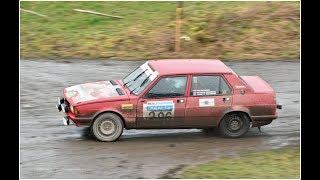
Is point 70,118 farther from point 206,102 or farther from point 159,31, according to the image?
point 159,31

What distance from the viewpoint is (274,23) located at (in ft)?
74.4

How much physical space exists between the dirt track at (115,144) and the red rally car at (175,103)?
374 mm

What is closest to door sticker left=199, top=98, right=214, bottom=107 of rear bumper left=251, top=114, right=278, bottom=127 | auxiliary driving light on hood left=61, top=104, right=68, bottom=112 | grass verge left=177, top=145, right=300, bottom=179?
rear bumper left=251, top=114, right=278, bottom=127

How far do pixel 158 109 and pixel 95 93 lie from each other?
53.8 inches

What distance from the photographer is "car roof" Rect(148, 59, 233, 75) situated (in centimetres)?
1358

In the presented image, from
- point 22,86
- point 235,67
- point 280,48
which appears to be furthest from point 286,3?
point 22,86

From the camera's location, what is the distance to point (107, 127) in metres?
13.4

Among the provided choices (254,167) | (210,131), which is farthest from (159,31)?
(254,167)

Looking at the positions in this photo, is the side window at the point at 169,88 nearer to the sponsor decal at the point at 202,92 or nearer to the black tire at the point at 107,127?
the sponsor decal at the point at 202,92

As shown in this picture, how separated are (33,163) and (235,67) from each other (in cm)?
Result: 891

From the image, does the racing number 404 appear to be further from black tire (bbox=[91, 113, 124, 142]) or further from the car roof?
the car roof

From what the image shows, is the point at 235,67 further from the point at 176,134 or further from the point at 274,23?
the point at 176,134

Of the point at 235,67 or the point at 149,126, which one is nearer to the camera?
the point at 149,126

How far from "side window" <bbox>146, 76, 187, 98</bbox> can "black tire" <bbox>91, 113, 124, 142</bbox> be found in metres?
0.83
